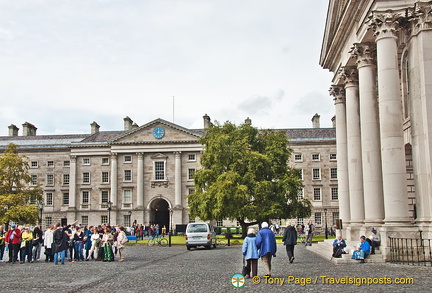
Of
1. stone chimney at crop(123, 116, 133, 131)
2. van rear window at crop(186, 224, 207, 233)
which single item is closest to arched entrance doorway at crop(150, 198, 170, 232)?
stone chimney at crop(123, 116, 133, 131)

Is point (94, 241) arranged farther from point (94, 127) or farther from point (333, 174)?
point (94, 127)

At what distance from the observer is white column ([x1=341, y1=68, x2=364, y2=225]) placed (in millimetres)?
25797

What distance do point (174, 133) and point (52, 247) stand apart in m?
53.5

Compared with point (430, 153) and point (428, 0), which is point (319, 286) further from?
point (428, 0)

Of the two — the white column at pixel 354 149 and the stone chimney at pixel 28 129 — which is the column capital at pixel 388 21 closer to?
the white column at pixel 354 149

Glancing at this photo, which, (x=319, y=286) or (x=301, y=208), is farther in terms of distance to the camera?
(x=301, y=208)

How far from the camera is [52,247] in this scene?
24.4m

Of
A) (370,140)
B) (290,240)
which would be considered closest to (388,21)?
(370,140)

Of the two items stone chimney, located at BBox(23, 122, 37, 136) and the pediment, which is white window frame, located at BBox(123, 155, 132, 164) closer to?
the pediment

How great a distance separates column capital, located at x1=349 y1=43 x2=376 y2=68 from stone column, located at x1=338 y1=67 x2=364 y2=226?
11.6 ft

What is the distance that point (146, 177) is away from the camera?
7719 centimetres

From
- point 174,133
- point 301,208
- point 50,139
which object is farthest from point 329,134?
point 50,139

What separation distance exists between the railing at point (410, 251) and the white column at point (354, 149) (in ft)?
20.4

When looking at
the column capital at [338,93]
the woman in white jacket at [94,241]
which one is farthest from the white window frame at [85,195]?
the column capital at [338,93]
